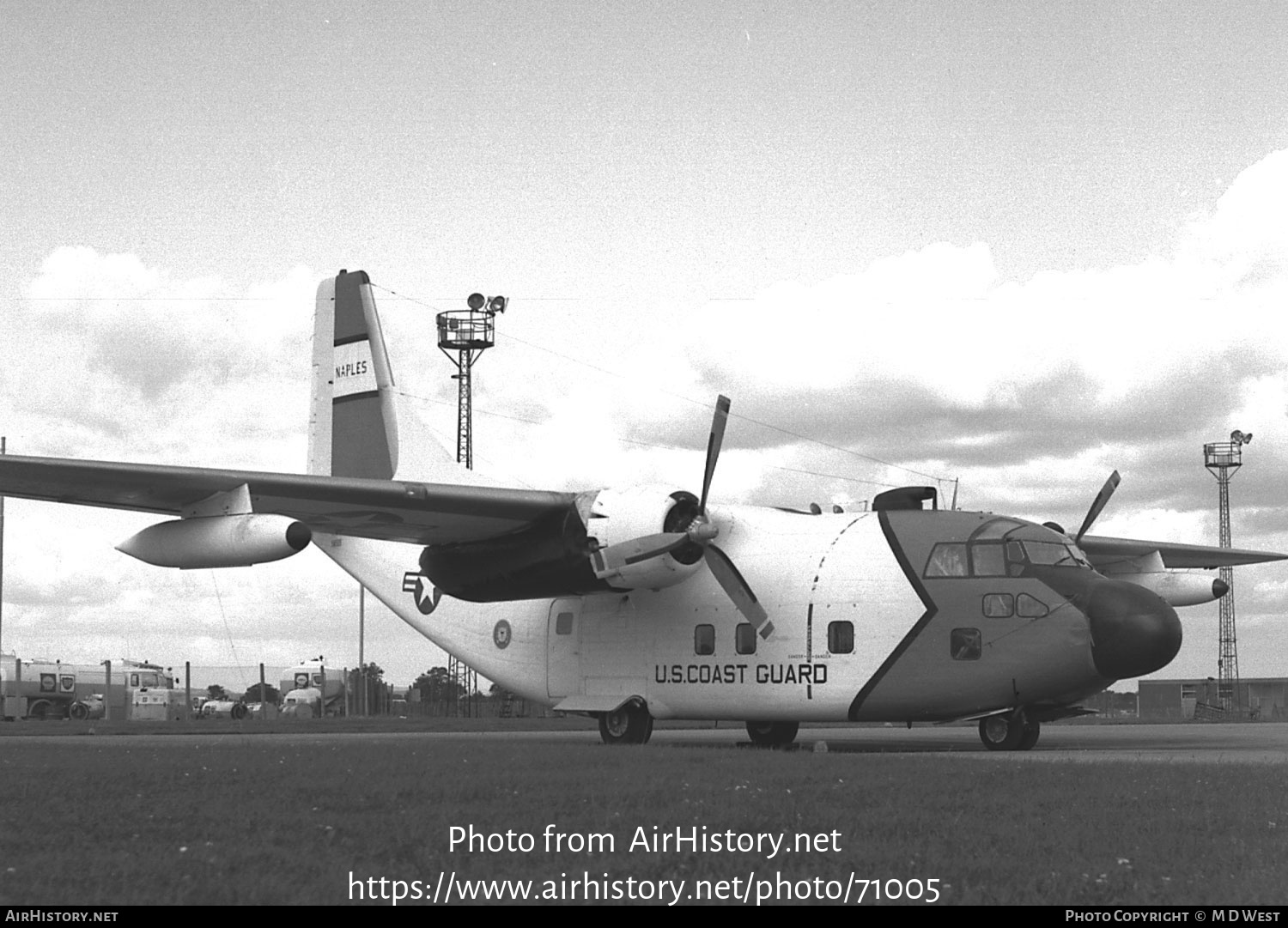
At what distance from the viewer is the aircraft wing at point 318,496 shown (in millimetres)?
18938

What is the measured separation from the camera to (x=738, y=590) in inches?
853

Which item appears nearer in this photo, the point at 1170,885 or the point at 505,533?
the point at 1170,885

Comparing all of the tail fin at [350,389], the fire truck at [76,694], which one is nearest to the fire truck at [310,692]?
the fire truck at [76,694]

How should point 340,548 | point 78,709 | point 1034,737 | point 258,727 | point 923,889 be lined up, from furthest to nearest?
point 78,709 < point 258,727 < point 340,548 < point 1034,737 < point 923,889

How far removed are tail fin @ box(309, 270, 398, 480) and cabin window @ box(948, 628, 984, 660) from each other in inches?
485

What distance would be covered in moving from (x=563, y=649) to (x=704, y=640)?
2.91 metres

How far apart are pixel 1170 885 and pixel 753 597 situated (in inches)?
530

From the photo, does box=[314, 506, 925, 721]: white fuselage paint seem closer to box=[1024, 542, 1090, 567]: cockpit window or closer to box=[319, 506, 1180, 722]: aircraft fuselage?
box=[319, 506, 1180, 722]: aircraft fuselage

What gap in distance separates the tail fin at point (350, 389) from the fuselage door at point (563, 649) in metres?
5.49

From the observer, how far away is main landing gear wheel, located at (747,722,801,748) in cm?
2366
